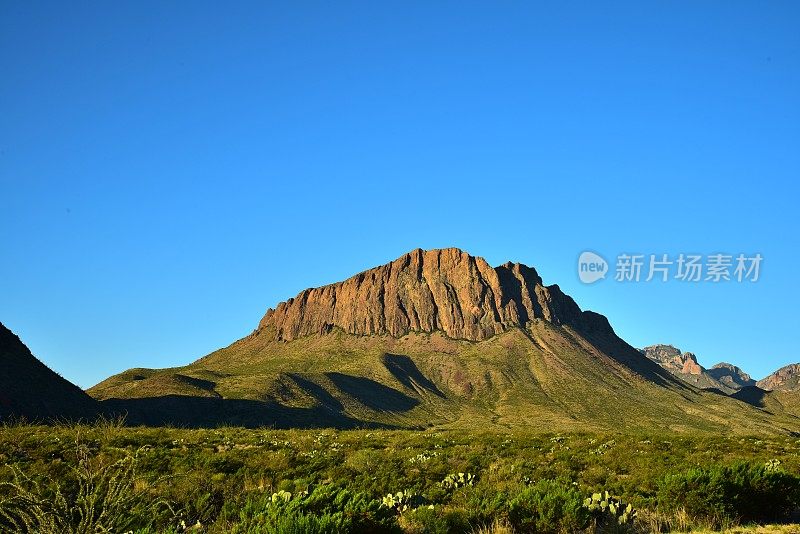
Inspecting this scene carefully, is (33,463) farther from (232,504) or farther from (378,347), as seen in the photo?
(378,347)

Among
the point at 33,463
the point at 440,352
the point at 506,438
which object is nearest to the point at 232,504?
the point at 33,463

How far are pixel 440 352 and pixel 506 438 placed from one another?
510 ft

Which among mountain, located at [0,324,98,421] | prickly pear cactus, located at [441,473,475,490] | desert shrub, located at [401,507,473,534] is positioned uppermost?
mountain, located at [0,324,98,421]

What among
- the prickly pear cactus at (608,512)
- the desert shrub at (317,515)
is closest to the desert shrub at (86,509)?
the desert shrub at (317,515)

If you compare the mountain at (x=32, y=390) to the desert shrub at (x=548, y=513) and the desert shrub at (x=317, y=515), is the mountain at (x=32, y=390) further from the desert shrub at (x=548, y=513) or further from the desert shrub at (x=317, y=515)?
the desert shrub at (x=548, y=513)

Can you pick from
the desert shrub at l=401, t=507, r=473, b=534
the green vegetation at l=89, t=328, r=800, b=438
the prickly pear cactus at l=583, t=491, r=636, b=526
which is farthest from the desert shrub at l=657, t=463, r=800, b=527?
the green vegetation at l=89, t=328, r=800, b=438

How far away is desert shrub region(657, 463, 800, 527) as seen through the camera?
12859mm

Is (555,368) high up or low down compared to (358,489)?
up

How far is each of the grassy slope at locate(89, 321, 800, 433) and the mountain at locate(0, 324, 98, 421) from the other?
22635mm

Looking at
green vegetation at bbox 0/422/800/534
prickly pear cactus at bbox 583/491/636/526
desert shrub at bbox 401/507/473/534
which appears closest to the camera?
green vegetation at bbox 0/422/800/534

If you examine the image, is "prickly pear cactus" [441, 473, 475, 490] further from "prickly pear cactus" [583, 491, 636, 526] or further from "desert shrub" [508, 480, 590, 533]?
"desert shrub" [508, 480, 590, 533]

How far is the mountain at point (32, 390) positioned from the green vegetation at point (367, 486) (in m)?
37.7

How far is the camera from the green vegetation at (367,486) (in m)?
9.98

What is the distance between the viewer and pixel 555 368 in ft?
527
